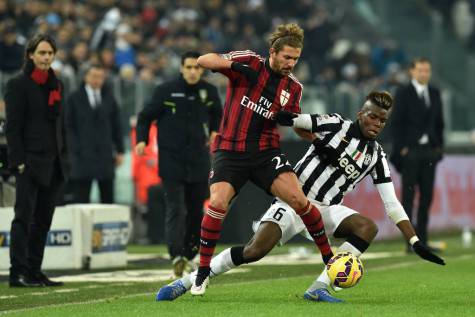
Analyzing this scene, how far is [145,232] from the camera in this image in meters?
19.5

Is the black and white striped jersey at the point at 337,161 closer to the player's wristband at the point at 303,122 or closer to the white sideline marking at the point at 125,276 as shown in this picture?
the player's wristband at the point at 303,122

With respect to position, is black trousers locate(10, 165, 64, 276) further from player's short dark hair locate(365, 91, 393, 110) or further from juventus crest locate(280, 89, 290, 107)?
player's short dark hair locate(365, 91, 393, 110)

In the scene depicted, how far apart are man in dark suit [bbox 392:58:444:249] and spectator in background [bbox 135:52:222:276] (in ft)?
13.0

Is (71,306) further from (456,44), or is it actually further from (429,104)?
(456,44)

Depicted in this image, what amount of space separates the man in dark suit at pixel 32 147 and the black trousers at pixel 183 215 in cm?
157

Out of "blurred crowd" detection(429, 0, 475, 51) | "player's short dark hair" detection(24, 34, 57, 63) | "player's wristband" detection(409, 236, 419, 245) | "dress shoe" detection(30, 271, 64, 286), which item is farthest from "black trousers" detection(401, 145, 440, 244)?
"blurred crowd" detection(429, 0, 475, 51)

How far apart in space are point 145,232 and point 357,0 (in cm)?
1278

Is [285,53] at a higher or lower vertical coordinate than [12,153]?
higher

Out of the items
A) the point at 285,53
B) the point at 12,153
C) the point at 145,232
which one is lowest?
the point at 145,232

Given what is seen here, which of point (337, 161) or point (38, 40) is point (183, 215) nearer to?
point (38, 40)

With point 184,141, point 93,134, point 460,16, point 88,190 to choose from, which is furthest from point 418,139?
point 460,16

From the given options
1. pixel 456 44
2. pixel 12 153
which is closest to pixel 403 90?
pixel 12 153

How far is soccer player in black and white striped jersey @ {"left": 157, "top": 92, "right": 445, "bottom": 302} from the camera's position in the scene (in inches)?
420

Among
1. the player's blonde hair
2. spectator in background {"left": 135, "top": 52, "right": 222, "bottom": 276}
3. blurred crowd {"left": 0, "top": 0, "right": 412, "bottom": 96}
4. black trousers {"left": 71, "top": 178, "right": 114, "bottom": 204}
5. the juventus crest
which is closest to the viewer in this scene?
the player's blonde hair
